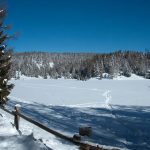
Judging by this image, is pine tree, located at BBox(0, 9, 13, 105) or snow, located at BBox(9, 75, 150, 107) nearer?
pine tree, located at BBox(0, 9, 13, 105)

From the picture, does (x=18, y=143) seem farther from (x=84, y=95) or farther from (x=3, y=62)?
(x=84, y=95)

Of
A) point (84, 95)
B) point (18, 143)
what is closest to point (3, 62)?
point (18, 143)

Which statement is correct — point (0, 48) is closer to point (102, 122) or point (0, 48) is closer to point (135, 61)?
point (102, 122)

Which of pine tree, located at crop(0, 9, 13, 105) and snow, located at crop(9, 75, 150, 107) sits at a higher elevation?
pine tree, located at crop(0, 9, 13, 105)

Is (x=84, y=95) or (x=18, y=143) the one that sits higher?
(x=18, y=143)

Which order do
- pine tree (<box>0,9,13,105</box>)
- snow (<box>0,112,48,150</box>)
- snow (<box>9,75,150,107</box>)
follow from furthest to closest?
snow (<box>9,75,150,107</box>), pine tree (<box>0,9,13,105</box>), snow (<box>0,112,48,150</box>)

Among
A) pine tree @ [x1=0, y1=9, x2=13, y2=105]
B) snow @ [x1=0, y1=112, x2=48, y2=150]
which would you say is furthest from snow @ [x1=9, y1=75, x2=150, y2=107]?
snow @ [x1=0, y1=112, x2=48, y2=150]

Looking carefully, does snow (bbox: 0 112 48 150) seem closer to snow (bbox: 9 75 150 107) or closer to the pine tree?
the pine tree

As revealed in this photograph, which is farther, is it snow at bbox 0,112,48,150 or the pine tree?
the pine tree

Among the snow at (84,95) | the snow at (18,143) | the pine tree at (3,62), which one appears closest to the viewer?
the snow at (18,143)

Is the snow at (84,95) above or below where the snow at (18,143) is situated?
below

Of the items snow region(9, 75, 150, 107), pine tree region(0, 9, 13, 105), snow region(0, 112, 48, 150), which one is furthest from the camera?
snow region(9, 75, 150, 107)

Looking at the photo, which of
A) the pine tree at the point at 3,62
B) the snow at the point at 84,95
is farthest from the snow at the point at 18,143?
the snow at the point at 84,95

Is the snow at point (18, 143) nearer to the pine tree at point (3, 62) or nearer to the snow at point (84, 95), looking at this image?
the pine tree at point (3, 62)
